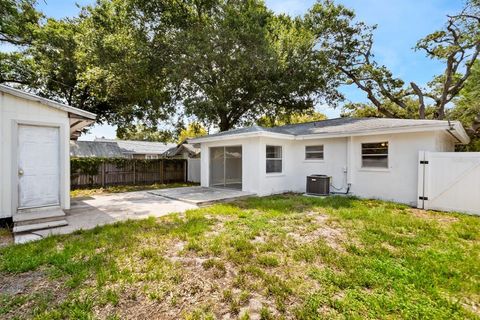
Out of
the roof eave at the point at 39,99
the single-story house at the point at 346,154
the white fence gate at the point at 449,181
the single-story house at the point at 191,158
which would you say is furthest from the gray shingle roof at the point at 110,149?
the white fence gate at the point at 449,181

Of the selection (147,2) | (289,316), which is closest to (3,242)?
(289,316)

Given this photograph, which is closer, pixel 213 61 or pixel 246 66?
pixel 246 66

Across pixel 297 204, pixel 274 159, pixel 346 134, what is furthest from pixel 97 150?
pixel 346 134

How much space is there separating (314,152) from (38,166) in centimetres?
913

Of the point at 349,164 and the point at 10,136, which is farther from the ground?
the point at 10,136

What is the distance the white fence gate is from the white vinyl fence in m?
11.3

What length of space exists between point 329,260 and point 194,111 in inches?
441

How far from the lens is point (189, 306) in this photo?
2.54m

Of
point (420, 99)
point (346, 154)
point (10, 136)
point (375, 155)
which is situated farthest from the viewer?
point (420, 99)

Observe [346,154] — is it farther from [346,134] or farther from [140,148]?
[140,148]

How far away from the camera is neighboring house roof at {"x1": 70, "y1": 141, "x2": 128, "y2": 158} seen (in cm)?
2080

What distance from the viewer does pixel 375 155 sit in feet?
27.2

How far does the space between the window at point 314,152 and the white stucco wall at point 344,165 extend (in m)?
0.17

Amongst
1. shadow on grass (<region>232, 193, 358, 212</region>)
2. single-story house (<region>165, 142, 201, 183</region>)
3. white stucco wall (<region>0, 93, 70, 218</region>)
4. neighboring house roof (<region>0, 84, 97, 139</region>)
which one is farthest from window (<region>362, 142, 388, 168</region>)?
white stucco wall (<region>0, 93, 70, 218</region>)
